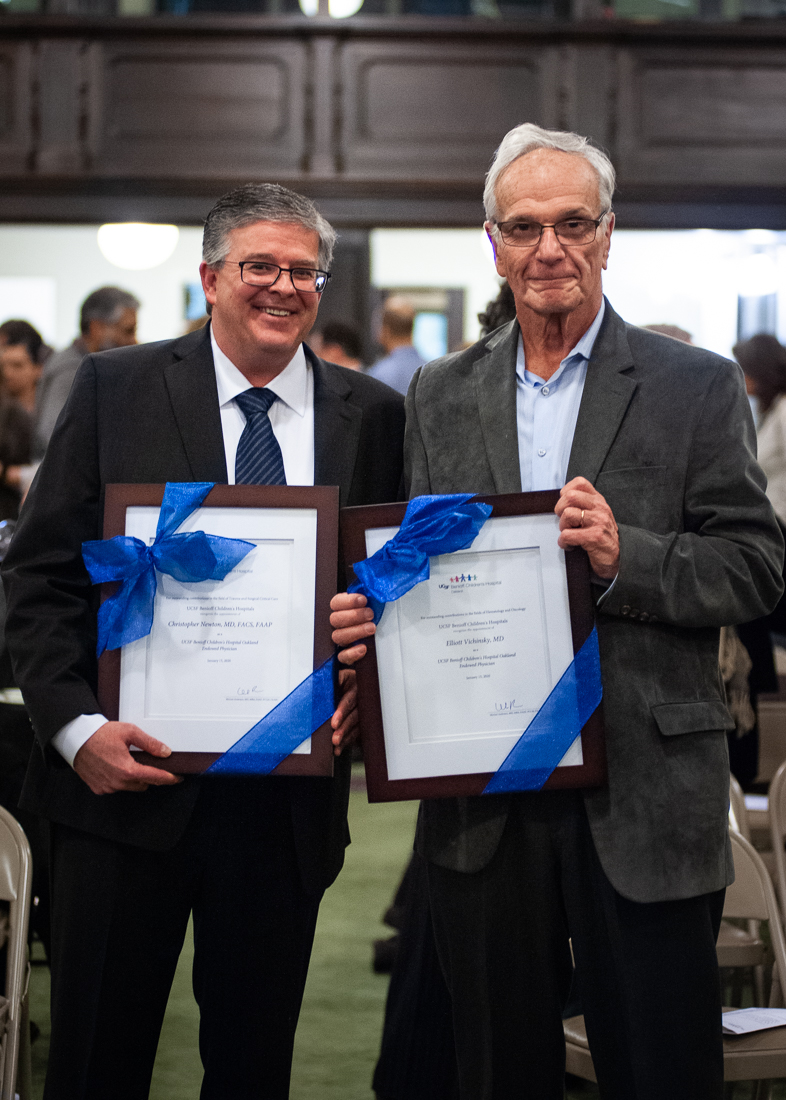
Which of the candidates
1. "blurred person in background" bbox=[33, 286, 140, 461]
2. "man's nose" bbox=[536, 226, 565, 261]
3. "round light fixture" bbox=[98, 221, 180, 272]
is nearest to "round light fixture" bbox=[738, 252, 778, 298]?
"round light fixture" bbox=[98, 221, 180, 272]

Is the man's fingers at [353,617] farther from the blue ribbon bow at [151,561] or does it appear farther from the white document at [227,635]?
the blue ribbon bow at [151,561]

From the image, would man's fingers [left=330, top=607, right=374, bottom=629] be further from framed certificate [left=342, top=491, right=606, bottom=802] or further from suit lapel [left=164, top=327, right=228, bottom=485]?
suit lapel [left=164, top=327, right=228, bottom=485]

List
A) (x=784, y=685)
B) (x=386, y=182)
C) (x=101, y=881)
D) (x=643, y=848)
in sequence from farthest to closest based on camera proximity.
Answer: (x=386, y=182) → (x=784, y=685) → (x=101, y=881) → (x=643, y=848)

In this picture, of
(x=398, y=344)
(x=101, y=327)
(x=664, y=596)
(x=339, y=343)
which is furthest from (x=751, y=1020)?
(x=339, y=343)

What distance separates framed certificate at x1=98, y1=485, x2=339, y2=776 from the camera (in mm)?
1834

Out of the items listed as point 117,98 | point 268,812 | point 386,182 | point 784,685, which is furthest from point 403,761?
point 117,98

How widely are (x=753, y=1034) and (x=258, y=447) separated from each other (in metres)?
1.46

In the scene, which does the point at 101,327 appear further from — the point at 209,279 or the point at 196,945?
the point at 196,945

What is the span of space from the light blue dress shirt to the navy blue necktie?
0.41 metres

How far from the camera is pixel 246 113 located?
23.1ft

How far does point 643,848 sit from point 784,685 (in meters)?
2.54

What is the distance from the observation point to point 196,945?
2.02 m

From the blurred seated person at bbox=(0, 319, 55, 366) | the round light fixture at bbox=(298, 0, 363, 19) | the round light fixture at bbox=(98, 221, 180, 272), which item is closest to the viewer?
the blurred seated person at bbox=(0, 319, 55, 366)

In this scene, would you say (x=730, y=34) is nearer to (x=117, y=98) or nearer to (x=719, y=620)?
(x=117, y=98)
